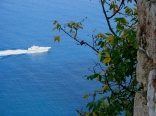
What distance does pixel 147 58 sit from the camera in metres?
0.92

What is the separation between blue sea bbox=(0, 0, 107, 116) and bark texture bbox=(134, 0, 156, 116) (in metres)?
1.90

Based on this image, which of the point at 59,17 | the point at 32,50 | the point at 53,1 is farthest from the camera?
the point at 53,1

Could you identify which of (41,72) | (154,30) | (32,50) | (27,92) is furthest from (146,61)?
(32,50)

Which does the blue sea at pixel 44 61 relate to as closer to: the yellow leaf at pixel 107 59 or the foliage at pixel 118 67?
the foliage at pixel 118 67

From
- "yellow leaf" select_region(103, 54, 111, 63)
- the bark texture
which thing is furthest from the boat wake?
the bark texture

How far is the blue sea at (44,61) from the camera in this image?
342cm

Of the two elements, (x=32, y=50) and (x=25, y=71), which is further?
(x=32, y=50)

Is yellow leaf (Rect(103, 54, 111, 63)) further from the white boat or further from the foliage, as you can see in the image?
the white boat

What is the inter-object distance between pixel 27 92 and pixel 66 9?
191 centimetres

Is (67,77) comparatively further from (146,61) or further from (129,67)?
(146,61)

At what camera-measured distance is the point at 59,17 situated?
4.71m

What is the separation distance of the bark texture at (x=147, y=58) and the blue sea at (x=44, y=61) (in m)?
1.90

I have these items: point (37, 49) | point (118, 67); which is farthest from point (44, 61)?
point (118, 67)

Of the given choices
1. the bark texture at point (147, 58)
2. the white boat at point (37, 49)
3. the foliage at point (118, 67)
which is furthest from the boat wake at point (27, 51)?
the bark texture at point (147, 58)
